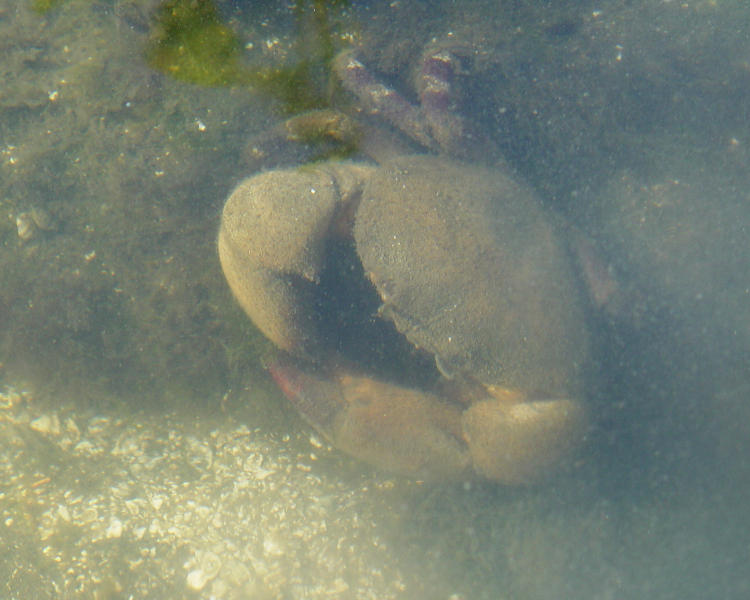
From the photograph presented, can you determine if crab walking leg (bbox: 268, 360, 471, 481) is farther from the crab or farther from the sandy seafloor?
the sandy seafloor

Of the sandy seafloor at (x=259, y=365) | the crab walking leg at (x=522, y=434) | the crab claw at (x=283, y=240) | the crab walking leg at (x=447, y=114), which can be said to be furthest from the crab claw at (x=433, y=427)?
the crab walking leg at (x=447, y=114)

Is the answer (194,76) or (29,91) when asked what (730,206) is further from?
(29,91)

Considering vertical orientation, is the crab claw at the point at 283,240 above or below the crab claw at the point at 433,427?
above

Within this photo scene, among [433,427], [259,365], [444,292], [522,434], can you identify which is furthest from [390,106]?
[522,434]

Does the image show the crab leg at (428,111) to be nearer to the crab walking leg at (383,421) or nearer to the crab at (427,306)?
the crab at (427,306)

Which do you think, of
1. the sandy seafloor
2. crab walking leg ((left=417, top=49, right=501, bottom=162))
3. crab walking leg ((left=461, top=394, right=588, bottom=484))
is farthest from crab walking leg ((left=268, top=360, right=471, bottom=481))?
crab walking leg ((left=417, top=49, right=501, bottom=162))

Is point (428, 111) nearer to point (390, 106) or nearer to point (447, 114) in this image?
point (447, 114)
